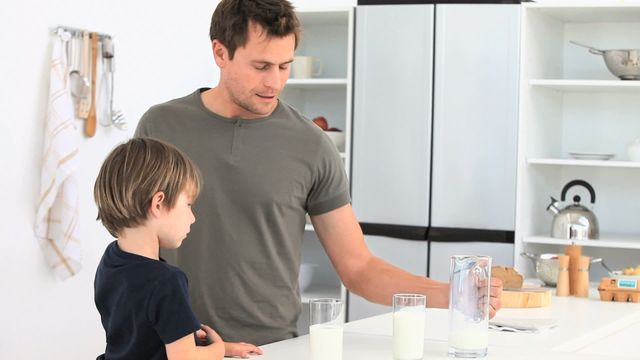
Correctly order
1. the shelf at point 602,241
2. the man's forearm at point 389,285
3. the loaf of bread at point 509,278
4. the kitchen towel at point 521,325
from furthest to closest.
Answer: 1. the shelf at point 602,241
2. the loaf of bread at point 509,278
3. the kitchen towel at point 521,325
4. the man's forearm at point 389,285

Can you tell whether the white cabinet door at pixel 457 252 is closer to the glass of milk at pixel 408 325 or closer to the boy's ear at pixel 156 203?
the glass of milk at pixel 408 325

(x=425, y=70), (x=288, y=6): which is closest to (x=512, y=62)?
(x=425, y=70)

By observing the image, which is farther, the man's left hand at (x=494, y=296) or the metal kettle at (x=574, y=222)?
the metal kettle at (x=574, y=222)

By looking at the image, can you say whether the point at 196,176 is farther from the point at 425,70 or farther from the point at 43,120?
the point at 425,70

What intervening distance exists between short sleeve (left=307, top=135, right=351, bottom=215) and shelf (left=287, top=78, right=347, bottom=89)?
229 cm

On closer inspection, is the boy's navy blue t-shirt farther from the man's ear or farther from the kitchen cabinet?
the kitchen cabinet

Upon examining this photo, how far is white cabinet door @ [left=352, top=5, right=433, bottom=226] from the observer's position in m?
4.62

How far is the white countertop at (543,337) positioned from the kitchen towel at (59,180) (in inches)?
67.5

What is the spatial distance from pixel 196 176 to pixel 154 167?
0.10m

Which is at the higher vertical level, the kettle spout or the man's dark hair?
the man's dark hair

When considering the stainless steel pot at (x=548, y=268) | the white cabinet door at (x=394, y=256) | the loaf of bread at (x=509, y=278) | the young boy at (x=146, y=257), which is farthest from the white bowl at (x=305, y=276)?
the young boy at (x=146, y=257)

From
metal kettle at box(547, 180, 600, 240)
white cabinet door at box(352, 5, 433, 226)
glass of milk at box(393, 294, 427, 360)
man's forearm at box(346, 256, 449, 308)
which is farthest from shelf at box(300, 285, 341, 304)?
glass of milk at box(393, 294, 427, 360)

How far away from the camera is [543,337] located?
2.62m

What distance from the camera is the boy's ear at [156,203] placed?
1.90m
